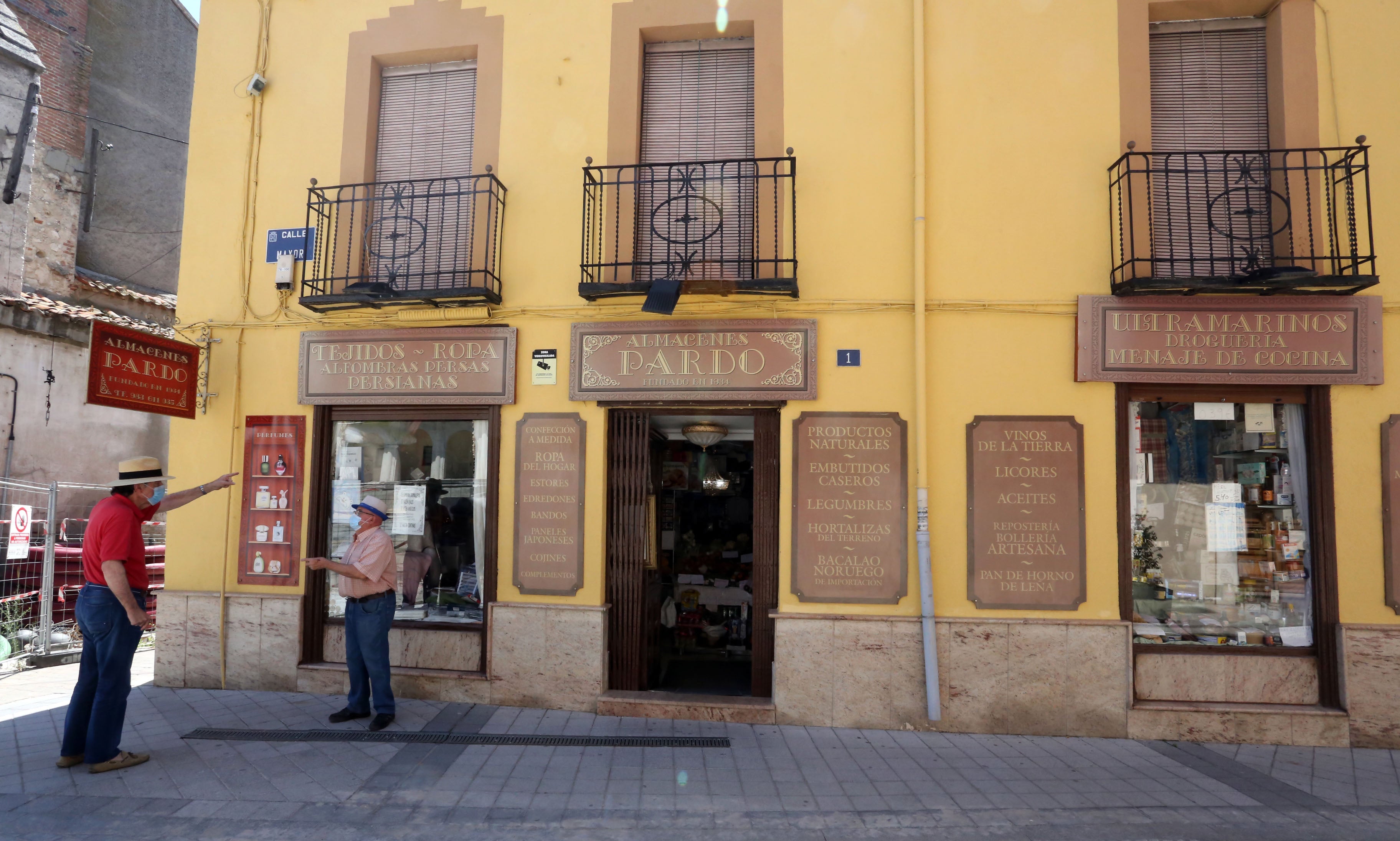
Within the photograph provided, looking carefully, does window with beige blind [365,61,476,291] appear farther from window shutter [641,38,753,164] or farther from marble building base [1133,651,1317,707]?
marble building base [1133,651,1317,707]

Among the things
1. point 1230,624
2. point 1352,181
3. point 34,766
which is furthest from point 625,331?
point 1352,181

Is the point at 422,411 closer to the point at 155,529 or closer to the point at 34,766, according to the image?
the point at 34,766

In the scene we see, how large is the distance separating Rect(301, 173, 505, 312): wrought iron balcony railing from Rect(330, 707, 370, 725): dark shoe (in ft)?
11.1

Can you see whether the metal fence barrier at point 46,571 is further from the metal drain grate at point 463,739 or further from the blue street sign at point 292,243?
the blue street sign at point 292,243

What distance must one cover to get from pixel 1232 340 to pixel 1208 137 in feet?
6.08

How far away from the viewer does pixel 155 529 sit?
38.7ft

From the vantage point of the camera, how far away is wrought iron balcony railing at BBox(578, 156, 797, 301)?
6.48 m

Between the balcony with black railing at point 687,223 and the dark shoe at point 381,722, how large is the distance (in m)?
3.65

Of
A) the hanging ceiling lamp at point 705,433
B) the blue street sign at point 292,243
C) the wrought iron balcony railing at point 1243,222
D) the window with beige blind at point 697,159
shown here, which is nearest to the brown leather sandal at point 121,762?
the blue street sign at point 292,243

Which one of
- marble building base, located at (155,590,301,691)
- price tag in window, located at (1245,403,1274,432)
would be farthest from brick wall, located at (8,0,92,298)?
price tag in window, located at (1245,403,1274,432)

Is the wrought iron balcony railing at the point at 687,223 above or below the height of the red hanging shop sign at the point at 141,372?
above

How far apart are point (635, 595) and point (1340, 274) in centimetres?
613

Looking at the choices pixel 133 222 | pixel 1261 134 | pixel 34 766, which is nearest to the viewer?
pixel 34 766

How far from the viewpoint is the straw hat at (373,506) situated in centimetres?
605
